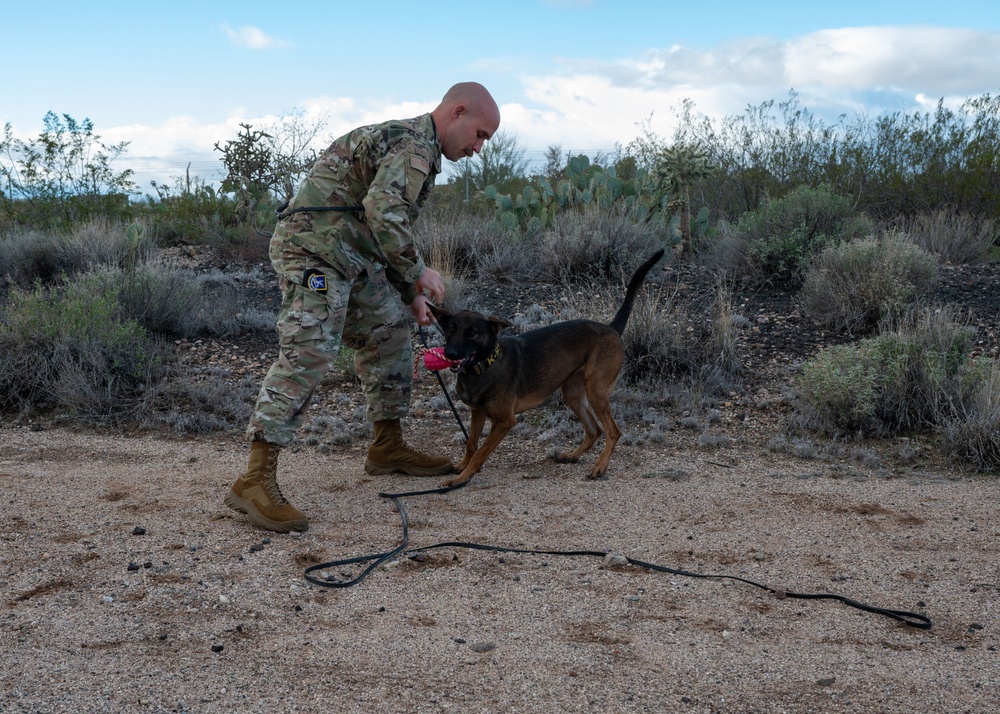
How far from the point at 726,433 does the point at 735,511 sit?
5.69ft

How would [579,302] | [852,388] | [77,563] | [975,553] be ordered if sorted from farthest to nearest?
[579,302] → [852,388] → [975,553] → [77,563]

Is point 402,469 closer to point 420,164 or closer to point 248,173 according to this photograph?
point 420,164

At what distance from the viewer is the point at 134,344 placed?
7953 mm

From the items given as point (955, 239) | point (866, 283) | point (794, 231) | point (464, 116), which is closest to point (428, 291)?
point (464, 116)

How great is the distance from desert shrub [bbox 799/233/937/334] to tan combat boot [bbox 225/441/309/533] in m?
5.85

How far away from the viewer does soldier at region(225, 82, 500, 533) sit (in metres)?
4.65

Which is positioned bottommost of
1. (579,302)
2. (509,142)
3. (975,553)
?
(975,553)

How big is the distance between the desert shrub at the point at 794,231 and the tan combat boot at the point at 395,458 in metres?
5.86

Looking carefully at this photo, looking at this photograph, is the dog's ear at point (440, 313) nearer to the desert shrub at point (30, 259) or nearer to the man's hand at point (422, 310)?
the man's hand at point (422, 310)

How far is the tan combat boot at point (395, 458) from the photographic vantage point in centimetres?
585

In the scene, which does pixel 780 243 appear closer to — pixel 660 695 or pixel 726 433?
pixel 726 433

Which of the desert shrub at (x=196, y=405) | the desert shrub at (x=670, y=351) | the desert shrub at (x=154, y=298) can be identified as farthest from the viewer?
the desert shrub at (x=154, y=298)

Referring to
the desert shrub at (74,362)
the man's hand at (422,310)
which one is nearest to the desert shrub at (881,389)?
the man's hand at (422,310)

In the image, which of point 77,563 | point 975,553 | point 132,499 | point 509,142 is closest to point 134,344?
Result: point 132,499
